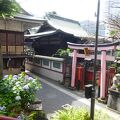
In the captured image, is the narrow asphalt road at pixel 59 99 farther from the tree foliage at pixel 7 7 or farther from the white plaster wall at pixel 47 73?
the tree foliage at pixel 7 7

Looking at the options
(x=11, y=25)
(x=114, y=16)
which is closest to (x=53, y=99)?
(x=114, y=16)

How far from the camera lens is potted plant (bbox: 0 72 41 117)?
348 inches

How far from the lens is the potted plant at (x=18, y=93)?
8.85 metres

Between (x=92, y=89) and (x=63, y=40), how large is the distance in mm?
18021

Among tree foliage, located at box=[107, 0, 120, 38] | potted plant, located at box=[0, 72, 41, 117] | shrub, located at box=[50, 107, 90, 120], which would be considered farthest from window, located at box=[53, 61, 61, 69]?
shrub, located at box=[50, 107, 90, 120]

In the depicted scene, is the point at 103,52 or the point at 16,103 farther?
the point at 103,52

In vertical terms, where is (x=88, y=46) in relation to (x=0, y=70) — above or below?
above

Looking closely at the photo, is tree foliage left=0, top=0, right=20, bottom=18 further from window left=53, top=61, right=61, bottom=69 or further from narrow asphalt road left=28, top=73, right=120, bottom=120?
window left=53, top=61, right=61, bottom=69

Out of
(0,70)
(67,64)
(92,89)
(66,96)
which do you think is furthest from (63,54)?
(92,89)

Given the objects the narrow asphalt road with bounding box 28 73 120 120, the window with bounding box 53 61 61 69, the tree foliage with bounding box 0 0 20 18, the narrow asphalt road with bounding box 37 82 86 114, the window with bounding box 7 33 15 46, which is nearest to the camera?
the tree foliage with bounding box 0 0 20 18

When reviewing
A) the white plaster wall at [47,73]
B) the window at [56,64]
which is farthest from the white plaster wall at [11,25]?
the white plaster wall at [47,73]

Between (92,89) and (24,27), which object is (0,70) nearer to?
(92,89)

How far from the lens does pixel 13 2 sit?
42.7ft

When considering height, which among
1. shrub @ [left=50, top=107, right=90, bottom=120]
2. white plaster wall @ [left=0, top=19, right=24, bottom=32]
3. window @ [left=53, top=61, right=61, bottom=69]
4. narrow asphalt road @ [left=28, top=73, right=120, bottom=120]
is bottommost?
narrow asphalt road @ [left=28, top=73, right=120, bottom=120]
